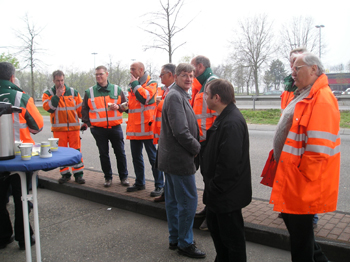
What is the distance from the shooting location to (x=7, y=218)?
3752 millimetres

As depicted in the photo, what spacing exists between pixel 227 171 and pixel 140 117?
2.90m

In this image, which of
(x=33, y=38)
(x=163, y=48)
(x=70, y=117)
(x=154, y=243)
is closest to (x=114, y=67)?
(x=33, y=38)

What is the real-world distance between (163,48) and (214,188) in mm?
11777

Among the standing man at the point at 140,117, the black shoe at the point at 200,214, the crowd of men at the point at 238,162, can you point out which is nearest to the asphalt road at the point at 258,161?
the standing man at the point at 140,117

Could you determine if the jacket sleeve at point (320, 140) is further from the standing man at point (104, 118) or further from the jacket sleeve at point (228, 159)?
the standing man at point (104, 118)

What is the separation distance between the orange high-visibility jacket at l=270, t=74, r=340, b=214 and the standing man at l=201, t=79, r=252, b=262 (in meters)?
0.29

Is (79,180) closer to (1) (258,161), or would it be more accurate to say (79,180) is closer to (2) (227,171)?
(2) (227,171)

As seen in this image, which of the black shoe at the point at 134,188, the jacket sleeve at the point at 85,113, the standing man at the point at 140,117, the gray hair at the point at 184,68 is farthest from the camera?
the jacket sleeve at the point at 85,113

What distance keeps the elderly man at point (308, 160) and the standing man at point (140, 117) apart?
2.67 m

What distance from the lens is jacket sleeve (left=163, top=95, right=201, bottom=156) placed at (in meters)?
3.13

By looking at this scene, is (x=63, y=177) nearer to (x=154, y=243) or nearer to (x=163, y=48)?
(x=154, y=243)

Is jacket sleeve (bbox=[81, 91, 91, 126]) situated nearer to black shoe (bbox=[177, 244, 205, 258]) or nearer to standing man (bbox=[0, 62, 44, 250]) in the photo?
standing man (bbox=[0, 62, 44, 250])

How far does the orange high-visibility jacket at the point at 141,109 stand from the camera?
5005 millimetres

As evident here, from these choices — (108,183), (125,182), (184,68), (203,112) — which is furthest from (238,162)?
(108,183)
